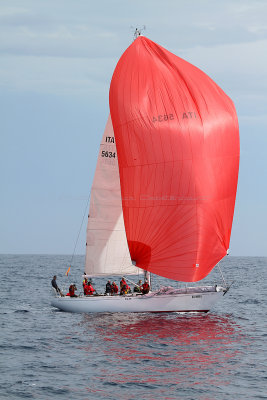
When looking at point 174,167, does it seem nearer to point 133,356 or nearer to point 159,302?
point 159,302

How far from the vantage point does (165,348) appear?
28.7 m

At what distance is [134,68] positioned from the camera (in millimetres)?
35906

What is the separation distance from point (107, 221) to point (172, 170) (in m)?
6.78

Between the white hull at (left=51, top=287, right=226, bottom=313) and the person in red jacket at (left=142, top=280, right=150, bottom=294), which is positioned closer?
the white hull at (left=51, top=287, right=226, bottom=313)

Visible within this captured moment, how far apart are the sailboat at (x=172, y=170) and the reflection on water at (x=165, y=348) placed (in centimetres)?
154

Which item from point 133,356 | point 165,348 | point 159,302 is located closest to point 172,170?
point 159,302

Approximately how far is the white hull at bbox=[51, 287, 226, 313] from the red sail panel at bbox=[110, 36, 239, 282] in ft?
6.24

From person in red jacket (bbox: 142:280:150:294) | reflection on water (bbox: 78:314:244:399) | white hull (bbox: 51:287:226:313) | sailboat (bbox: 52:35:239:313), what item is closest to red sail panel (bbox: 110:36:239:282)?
sailboat (bbox: 52:35:239:313)

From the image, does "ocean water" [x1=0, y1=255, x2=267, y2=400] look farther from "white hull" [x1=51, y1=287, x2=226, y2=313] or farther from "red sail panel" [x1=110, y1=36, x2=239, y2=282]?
"red sail panel" [x1=110, y1=36, x2=239, y2=282]

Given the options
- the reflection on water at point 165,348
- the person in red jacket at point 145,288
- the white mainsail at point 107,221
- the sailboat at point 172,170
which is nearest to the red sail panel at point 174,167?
the sailboat at point 172,170

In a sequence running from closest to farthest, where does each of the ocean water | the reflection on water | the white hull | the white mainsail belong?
the ocean water → the reflection on water → the white hull → the white mainsail

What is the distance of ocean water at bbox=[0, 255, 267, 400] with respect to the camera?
22359 mm

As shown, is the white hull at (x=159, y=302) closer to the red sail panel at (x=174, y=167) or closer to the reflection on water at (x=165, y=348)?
the reflection on water at (x=165, y=348)

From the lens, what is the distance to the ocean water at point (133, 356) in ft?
73.4
